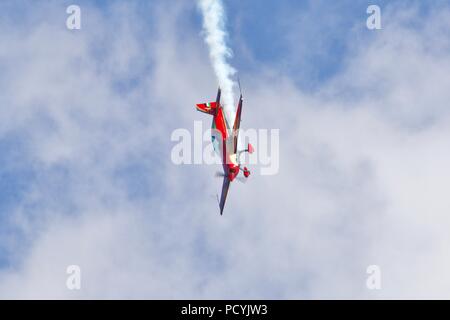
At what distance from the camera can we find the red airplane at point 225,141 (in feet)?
232

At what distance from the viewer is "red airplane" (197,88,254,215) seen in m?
70.8

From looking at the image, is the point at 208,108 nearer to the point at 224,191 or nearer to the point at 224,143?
the point at 224,143

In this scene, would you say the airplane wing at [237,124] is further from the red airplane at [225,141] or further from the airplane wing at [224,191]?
the airplane wing at [224,191]

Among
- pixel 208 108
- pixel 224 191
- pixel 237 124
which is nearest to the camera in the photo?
pixel 237 124

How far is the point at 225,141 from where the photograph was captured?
73.0 meters

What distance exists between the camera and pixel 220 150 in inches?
2899

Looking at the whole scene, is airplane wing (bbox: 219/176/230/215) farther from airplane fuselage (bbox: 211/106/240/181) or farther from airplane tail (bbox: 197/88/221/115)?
airplane tail (bbox: 197/88/221/115)

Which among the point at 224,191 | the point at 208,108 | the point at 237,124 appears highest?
the point at 208,108

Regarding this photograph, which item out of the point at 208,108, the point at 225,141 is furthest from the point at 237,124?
the point at 208,108
